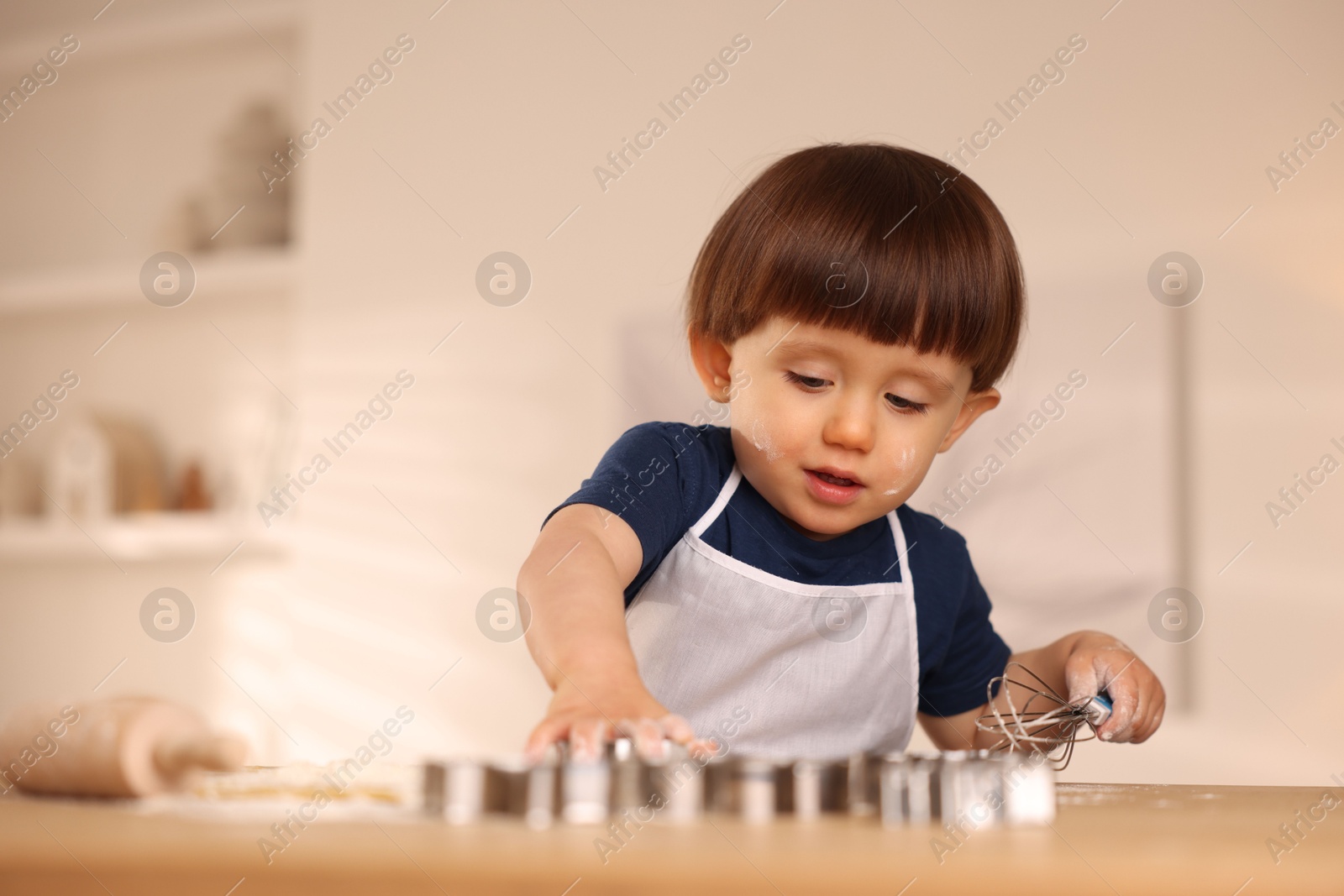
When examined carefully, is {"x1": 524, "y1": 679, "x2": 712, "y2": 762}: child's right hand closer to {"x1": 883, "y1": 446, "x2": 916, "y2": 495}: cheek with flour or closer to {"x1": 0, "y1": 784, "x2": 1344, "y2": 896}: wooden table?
{"x1": 0, "y1": 784, "x2": 1344, "y2": 896}: wooden table

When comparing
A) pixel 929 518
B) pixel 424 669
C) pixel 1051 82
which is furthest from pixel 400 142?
pixel 929 518

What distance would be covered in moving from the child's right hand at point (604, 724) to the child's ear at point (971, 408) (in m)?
0.50

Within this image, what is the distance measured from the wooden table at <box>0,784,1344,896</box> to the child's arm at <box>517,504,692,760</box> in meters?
0.10

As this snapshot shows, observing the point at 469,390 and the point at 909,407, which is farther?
the point at 469,390

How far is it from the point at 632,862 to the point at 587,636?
0.30m

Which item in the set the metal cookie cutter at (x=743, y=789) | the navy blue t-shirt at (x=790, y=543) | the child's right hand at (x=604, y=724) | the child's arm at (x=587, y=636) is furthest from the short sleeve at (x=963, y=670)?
the metal cookie cutter at (x=743, y=789)

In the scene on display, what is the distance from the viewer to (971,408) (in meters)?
0.96

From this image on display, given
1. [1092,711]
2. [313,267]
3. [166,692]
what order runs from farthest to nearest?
[166,692], [313,267], [1092,711]

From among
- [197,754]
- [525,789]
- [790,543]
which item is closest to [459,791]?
[525,789]

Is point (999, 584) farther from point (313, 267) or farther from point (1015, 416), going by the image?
point (313, 267)

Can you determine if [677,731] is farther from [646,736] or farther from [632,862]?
[632,862]

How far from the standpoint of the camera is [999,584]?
1.85 metres

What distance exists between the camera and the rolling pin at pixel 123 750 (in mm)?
416

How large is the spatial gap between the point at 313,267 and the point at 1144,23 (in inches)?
69.3
